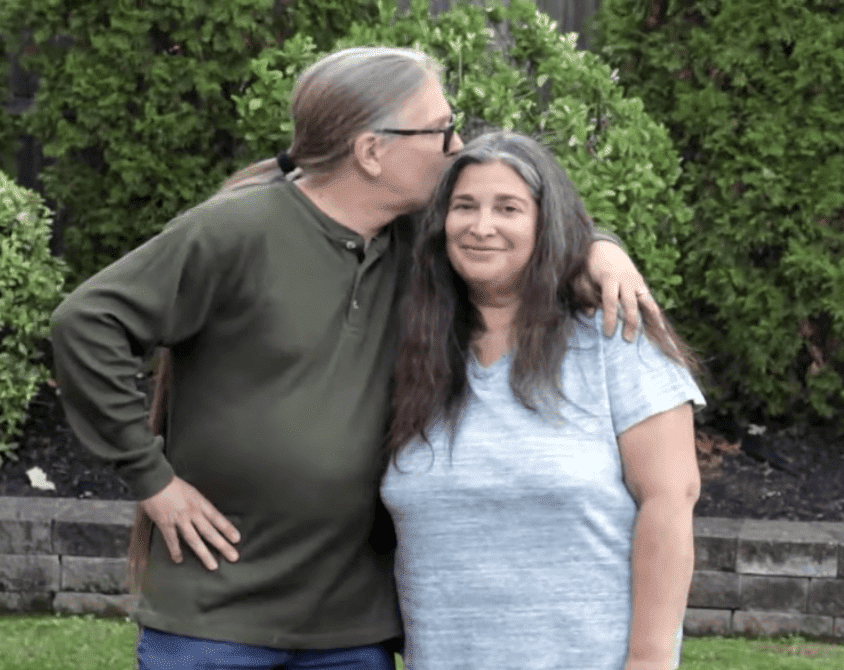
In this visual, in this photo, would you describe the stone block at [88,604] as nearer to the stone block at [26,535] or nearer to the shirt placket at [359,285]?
the stone block at [26,535]

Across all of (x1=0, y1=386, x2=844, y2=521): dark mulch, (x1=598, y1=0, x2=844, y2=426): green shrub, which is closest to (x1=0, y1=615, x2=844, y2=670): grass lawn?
(x1=0, y1=386, x2=844, y2=521): dark mulch

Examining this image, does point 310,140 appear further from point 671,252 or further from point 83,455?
point 83,455

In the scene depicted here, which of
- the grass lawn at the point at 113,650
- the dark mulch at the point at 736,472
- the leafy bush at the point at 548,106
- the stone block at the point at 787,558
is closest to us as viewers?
the grass lawn at the point at 113,650

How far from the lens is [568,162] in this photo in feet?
19.1

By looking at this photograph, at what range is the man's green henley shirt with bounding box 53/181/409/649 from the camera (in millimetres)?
2852

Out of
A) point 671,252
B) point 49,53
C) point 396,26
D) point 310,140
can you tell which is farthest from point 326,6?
point 310,140

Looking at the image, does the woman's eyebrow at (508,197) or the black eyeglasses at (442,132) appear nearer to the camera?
the woman's eyebrow at (508,197)

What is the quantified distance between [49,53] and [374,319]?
448 centimetres

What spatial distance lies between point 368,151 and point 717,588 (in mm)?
2904

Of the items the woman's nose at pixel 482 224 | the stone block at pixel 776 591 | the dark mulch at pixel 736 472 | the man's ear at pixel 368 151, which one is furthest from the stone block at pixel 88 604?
the woman's nose at pixel 482 224

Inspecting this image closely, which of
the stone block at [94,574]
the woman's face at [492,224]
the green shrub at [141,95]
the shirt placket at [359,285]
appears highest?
the woman's face at [492,224]

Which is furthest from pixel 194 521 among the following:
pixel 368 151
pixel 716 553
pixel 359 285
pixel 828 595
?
pixel 828 595

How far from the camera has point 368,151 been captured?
2971 millimetres

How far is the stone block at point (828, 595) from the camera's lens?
5340 mm
